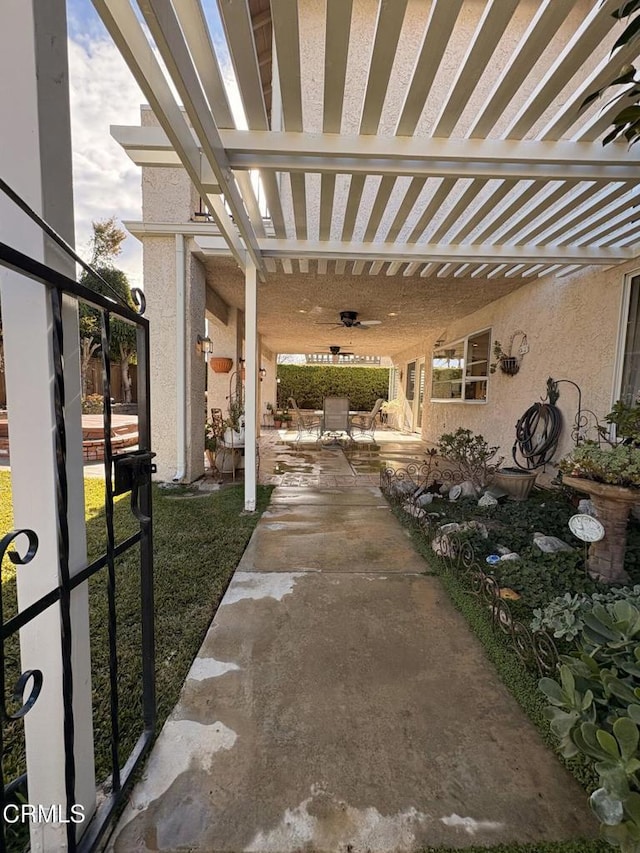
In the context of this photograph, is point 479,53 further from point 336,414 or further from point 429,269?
point 336,414

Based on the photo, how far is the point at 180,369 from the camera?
500 cm

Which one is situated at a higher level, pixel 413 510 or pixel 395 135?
pixel 395 135

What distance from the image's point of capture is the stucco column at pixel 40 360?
874mm

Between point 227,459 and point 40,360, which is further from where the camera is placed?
point 227,459

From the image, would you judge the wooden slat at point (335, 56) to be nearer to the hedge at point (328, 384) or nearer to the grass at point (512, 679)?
the grass at point (512, 679)

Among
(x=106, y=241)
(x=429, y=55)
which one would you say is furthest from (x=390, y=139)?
(x=106, y=241)

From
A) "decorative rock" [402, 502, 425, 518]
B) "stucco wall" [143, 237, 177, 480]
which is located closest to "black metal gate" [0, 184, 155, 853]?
"decorative rock" [402, 502, 425, 518]

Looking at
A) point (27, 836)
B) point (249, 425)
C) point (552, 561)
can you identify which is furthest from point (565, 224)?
point (27, 836)

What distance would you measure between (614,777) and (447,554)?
6.88 feet

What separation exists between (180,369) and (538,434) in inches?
185

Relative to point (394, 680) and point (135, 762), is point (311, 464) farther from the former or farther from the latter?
point (135, 762)

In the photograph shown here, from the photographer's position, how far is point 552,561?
9.06 feet

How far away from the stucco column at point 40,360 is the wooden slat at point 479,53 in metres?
1.64

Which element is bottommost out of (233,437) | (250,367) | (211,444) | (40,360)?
(211,444)
